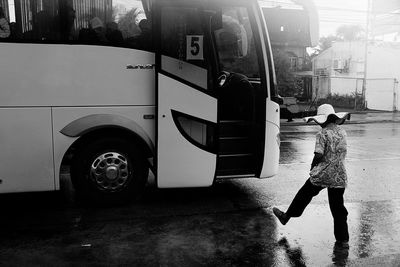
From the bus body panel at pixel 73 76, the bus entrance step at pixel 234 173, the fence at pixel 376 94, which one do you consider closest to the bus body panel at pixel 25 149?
the bus body panel at pixel 73 76

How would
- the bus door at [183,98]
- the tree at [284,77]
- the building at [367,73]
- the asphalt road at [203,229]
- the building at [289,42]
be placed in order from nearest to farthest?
the asphalt road at [203,229] < the bus door at [183,98] < the building at [367,73] < the tree at [284,77] < the building at [289,42]

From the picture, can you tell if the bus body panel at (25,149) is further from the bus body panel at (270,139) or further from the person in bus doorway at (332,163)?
the person in bus doorway at (332,163)

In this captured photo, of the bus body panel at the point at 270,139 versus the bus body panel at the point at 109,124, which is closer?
the bus body panel at the point at 109,124

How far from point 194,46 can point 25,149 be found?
2599mm

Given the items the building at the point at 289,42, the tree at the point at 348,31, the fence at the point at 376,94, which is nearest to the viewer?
the fence at the point at 376,94

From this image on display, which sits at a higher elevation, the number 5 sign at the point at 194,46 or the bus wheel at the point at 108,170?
the number 5 sign at the point at 194,46

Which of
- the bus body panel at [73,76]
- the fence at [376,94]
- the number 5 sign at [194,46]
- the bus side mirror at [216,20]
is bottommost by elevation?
the fence at [376,94]

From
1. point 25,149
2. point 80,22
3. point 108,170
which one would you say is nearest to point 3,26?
point 80,22

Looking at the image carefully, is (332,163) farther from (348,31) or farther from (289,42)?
Result: (348,31)

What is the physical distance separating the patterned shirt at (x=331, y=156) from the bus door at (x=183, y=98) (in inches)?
73.2

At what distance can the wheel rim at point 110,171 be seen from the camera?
6348 millimetres

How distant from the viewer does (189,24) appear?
6387 millimetres

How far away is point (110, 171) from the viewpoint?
252 inches

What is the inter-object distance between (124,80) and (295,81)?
2536 cm
